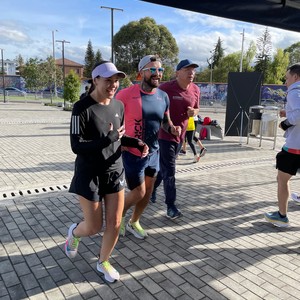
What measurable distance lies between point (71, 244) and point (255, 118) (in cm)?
926

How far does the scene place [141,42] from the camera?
169ft

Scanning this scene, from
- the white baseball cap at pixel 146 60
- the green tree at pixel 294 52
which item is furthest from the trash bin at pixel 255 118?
the green tree at pixel 294 52

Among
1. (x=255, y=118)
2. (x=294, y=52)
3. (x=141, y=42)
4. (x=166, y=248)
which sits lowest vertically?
(x=166, y=248)

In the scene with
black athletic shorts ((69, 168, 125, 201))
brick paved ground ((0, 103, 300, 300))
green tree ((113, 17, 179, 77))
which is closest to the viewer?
black athletic shorts ((69, 168, 125, 201))

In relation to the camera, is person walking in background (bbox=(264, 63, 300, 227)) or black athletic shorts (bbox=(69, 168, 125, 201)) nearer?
black athletic shorts (bbox=(69, 168, 125, 201))

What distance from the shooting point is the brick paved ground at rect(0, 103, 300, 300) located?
2836 millimetres

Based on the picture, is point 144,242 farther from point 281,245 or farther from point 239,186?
point 239,186

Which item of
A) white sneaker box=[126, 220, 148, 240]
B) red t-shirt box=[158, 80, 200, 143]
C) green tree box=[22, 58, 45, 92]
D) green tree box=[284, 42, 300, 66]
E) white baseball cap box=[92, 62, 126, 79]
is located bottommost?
white sneaker box=[126, 220, 148, 240]

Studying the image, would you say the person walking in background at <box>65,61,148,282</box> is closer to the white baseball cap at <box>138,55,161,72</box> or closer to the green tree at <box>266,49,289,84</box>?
the white baseball cap at <box>138,55,161,72</box>

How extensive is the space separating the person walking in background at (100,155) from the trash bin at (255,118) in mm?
8748

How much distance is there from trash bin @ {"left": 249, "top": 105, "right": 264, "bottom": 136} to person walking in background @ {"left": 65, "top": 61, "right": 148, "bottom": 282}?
875 cm

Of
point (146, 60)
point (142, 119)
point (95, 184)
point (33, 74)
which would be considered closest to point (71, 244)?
point (95, 184)

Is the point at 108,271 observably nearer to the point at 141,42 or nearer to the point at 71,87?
the point at 71,87

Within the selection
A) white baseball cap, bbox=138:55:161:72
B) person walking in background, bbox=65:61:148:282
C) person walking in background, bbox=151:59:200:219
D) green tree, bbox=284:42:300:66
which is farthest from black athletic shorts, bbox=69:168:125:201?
green tree, bbox=284:42:300:66
